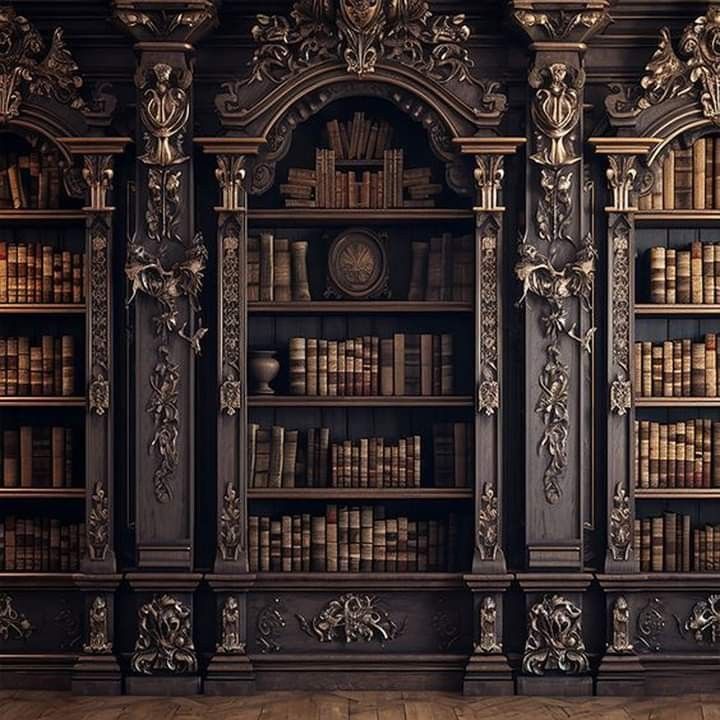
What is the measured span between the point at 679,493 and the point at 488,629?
3.54ft

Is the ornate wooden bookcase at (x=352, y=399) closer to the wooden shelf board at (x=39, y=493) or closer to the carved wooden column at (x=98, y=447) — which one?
the carved wooden column at (x=98, y=447)

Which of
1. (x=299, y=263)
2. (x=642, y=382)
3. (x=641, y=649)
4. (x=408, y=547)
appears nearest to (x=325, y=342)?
(x=299, y=263)

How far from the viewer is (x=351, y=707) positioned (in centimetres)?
607

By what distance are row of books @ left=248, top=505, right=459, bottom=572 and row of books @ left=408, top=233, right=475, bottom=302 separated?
1061 millimetres

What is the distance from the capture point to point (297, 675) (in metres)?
6.37

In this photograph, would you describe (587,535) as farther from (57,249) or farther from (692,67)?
(57,249)

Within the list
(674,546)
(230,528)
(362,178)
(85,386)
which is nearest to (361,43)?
(362,178)

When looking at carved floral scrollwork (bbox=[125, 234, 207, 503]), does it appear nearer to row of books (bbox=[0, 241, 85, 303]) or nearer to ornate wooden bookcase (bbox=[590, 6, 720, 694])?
row of books (bbox=[0, 241, 85, 303])

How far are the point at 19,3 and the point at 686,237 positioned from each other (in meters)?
3.29

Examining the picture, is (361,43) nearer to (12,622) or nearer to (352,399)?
(352,399)

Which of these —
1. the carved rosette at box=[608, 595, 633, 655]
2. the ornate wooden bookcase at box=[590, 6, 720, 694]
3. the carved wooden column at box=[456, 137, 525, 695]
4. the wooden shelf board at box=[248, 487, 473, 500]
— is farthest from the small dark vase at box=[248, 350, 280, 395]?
the carved rosette at box=[608, 595, 633, 655]

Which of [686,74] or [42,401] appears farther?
[42,401]

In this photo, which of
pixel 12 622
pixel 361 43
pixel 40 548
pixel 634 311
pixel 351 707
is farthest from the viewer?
pixel 40 548

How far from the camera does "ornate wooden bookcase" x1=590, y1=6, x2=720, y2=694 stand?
20.7 ft
